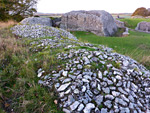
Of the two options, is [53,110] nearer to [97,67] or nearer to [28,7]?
[97,67]

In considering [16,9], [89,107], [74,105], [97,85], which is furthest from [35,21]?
[89,107]

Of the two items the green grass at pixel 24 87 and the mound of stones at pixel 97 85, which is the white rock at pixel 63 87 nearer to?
the mound of stones at pixel 97 85

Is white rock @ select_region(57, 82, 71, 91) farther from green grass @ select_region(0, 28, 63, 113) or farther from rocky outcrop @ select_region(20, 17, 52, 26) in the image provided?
rocky outcrop @ select_region(20, 17, 52, 26)

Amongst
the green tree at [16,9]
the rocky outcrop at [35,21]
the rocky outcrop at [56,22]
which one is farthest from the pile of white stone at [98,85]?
the green tree at [16,9]

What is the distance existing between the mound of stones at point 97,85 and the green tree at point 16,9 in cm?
1902

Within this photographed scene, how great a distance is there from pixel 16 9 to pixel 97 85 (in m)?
21.8

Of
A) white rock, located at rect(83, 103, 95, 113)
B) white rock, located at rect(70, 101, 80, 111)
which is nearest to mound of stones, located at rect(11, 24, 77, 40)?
white rock, located at rect(70, 101, 80, 111)

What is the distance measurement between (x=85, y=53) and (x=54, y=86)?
6.47 feet

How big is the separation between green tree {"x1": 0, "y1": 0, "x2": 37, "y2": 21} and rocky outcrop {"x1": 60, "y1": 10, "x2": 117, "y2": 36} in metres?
7.36

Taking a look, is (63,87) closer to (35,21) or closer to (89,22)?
(35,21)

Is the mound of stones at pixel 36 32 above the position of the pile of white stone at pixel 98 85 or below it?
above

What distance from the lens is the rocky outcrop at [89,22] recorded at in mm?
16688

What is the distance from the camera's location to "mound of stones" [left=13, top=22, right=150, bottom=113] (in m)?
2.87

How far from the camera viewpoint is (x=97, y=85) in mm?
3350
